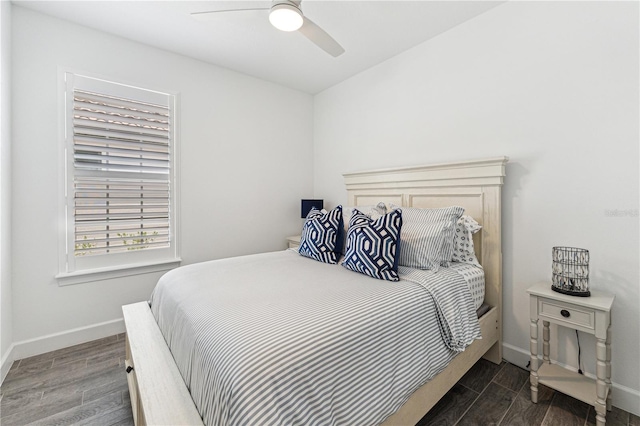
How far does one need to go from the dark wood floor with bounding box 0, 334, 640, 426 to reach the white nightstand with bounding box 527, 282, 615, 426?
0.12m

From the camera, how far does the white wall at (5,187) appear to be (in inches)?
73.1

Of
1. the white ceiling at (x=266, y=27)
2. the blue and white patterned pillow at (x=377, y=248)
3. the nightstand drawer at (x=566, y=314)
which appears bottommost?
the nightstand drawer at (x=566, y=314)

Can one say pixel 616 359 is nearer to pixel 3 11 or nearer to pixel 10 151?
pixel 10 151

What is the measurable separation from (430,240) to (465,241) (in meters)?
0.42

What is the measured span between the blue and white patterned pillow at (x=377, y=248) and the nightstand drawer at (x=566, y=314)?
89 cm

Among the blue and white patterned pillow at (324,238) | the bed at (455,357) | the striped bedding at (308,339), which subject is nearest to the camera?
Result: the striped bedding at (308,339)

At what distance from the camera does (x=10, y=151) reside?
2029 mm

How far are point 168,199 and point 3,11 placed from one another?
5.46ft

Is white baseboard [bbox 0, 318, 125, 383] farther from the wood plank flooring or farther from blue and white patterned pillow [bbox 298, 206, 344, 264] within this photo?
blue and white patterned pillow [bbox 298, 206, 344, 264]

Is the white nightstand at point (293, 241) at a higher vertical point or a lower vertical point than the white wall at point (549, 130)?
lower

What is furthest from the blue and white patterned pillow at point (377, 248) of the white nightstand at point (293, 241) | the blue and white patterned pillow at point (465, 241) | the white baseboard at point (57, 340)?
the white baseboard at point (57, 340)

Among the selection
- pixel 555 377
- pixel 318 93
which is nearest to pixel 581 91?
pixel 555 377

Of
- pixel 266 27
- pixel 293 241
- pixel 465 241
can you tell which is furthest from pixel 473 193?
pixel 266 27

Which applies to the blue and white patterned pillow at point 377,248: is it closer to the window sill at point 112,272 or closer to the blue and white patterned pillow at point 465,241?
the blue and white patterned pillow at point 465,241
